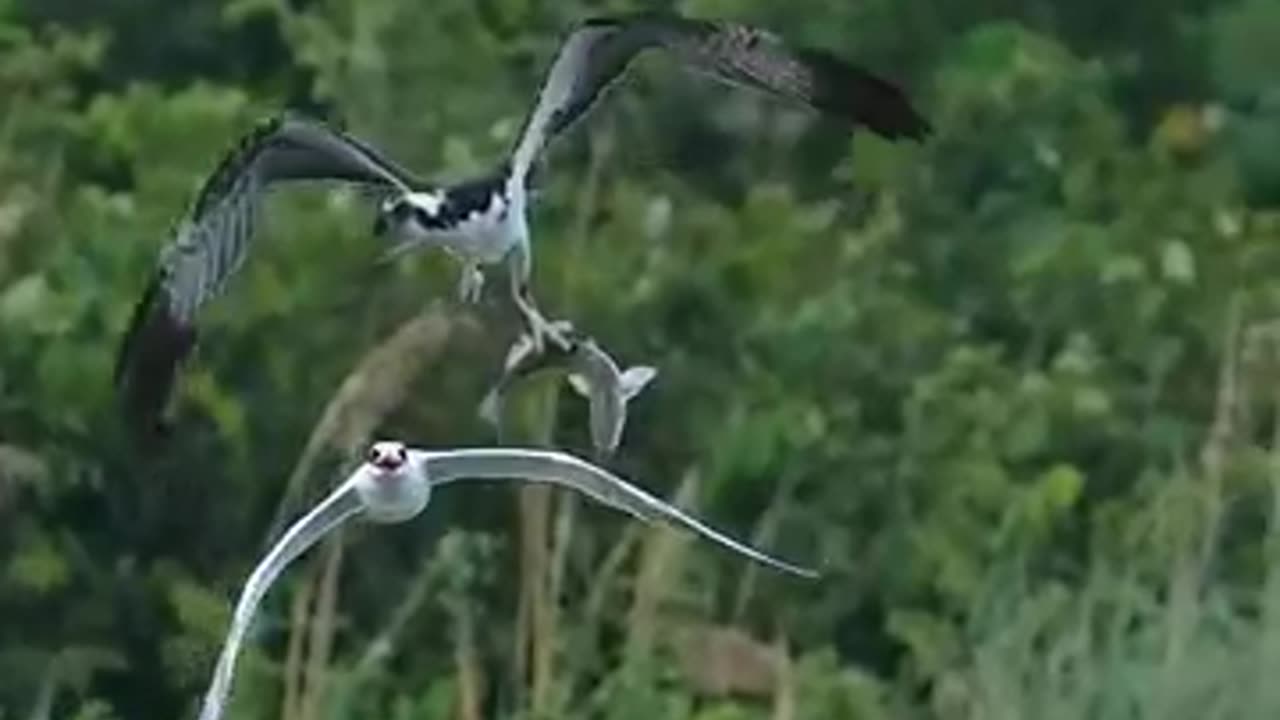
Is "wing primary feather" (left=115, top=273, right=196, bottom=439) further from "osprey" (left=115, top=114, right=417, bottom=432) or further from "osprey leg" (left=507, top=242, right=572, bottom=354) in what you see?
"osprey leg" (left=507, top=242, right=572, bottom=354)

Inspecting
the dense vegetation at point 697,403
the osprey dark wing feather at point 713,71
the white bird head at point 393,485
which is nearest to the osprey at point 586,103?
the osprey dark wing feather at point 713,71

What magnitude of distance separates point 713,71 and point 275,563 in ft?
1.20

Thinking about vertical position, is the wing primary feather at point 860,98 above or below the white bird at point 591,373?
above

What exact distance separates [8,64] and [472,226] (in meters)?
2.89

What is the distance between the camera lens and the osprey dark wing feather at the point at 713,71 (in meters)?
2.05

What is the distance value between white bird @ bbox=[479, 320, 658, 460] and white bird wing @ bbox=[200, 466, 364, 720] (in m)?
0.13

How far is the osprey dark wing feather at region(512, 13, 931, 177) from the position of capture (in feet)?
6.73

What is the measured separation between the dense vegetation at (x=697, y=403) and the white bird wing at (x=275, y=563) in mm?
1677

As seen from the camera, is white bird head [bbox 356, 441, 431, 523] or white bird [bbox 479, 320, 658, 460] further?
white bird [bbox 479, 320, 658, 460]

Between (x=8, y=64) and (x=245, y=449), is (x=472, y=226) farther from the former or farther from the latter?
(x=8, y=64)

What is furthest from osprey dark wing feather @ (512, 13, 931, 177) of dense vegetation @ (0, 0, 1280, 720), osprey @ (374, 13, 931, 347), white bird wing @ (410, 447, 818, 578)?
dense vegetation @ (0, 0, 1280, 720)

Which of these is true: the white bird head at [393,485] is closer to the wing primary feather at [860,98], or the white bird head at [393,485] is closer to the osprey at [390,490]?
the osprey at [390,490]

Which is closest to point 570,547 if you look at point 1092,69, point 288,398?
point 288,398

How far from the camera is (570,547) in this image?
161 inches
